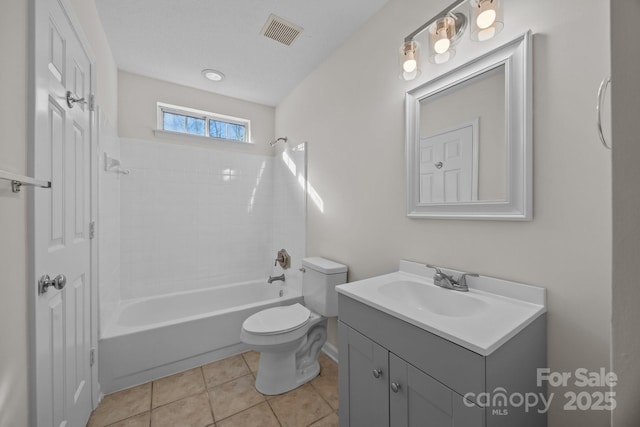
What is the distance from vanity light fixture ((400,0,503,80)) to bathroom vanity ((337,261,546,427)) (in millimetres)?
1078

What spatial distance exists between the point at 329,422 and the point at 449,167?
157 cm

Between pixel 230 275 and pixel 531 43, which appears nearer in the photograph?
pixel 531 43

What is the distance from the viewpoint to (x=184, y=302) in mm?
2592

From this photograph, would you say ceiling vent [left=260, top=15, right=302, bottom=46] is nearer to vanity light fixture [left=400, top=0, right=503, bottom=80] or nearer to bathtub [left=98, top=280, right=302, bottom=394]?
vanity light fixture [left=400, top=0, right=503, bottom=80]

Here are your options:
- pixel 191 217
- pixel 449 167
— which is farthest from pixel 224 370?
pixel 449 167

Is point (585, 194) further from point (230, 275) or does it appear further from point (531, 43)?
point (230, 275)

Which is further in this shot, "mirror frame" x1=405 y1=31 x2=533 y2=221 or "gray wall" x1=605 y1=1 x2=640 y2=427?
"mirror frame" x1=405 y1=31 x2=533 y2=221

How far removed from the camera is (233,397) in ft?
5.42

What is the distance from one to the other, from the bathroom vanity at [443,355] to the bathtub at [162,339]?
119 centimetres

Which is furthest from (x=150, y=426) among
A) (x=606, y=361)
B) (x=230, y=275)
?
(x=606, y=361)

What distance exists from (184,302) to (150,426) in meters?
1.28

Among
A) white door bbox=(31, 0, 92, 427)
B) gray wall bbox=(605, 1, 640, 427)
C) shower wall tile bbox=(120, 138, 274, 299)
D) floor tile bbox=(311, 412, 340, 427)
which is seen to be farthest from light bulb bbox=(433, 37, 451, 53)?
shower wall tile bbox=(120, 138, 274, 299)

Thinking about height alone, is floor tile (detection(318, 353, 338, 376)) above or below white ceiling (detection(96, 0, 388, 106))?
below

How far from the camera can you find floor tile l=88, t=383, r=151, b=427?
4.86 ft
